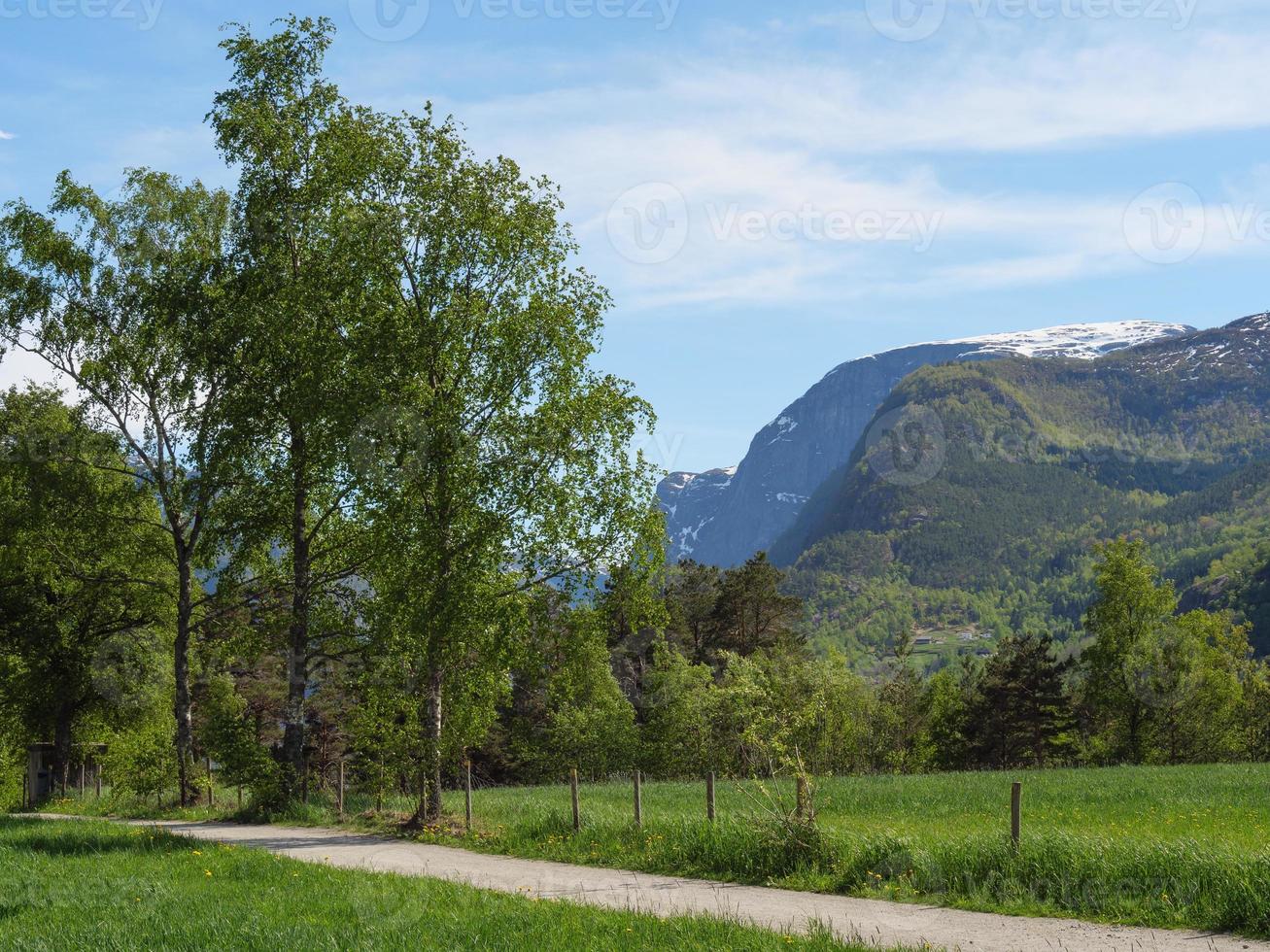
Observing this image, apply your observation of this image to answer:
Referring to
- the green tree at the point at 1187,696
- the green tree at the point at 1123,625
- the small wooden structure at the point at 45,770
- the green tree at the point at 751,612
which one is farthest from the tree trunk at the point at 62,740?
the green tree at the point at 1187,696

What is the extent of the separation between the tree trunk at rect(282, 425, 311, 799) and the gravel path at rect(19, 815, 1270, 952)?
24.3ft

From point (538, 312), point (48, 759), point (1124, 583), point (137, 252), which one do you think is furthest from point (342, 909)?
point (1124, 583)

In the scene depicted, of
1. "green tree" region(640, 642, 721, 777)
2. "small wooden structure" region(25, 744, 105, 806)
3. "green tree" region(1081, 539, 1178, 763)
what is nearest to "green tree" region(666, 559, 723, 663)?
"green tree" region(640, 642, 721, 777)

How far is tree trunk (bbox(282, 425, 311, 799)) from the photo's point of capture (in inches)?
1203

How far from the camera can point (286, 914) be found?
46.6ft

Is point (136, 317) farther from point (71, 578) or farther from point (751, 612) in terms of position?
point (751, 612)

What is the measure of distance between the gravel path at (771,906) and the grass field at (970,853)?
0.54 metres

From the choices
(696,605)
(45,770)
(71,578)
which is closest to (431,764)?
(71,578)

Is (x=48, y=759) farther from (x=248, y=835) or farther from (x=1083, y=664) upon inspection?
(x=1083, y=664)

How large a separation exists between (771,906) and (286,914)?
626cm

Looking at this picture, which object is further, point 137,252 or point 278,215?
point 137,252

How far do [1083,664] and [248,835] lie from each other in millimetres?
61087

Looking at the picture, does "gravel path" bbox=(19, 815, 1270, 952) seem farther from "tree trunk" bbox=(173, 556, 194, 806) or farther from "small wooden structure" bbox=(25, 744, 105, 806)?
"small wooden structure" bbox=(25, 744, 105, 806)

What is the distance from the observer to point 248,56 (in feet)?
105
